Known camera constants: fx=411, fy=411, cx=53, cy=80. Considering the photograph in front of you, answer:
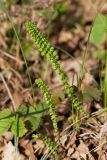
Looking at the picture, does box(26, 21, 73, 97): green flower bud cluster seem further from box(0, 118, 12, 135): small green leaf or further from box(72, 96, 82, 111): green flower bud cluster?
box(0, 118, 12, 135): small green leaf

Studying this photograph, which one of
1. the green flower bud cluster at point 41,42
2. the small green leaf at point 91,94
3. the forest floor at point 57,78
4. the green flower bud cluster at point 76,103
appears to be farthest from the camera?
the small green leaf at point 91,94

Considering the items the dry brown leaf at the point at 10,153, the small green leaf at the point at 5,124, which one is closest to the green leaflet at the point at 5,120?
the small green leaf at the point at 5,124

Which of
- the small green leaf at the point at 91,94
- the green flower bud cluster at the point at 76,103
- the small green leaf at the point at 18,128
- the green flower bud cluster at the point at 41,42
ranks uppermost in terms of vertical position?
the green flower bud cluster at the point at 41,42

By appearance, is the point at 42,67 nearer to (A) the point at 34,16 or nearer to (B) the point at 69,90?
(A) the point at 34,16

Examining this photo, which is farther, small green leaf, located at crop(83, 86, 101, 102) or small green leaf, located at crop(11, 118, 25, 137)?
small green leaf, located at crop(83, 86, 101, 102)

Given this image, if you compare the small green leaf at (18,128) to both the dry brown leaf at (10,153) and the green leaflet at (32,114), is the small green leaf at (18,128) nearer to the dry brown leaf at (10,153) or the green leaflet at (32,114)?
the green leaflet at (32,114)

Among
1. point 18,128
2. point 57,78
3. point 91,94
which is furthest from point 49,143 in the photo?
point 57,78

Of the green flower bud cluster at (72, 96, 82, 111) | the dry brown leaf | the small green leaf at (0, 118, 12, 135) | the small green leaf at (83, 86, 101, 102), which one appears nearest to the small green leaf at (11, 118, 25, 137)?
the small green leaf at (0, 118, 12, 135)

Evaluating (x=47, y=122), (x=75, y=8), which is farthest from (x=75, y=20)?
(x=47, y=122)
